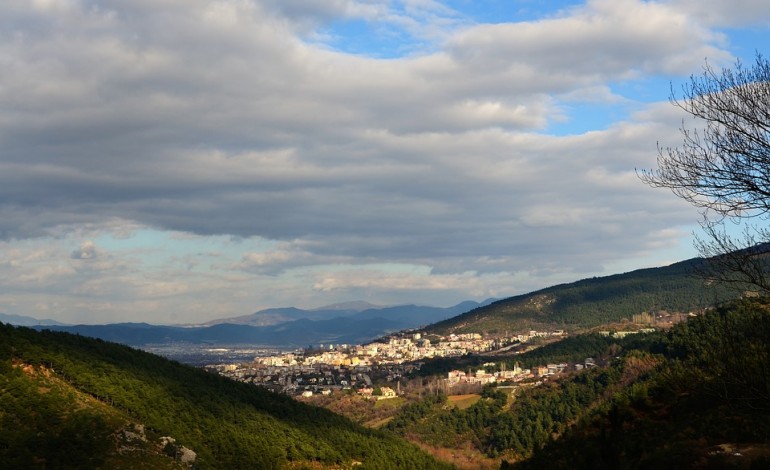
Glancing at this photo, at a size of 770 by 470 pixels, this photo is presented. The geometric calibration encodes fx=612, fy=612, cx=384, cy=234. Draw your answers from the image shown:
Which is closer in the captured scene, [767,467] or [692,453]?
[767,467]

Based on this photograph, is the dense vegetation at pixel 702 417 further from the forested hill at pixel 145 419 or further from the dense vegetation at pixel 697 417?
the forested hill at pixel 145 419

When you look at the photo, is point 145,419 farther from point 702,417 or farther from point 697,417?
point 702,417

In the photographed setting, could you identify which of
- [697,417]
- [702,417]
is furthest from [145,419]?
[702,417]

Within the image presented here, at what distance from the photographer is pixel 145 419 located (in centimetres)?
7888

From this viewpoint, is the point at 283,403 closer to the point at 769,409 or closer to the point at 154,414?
the point at 154,414

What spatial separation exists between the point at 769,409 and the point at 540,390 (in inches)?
6693

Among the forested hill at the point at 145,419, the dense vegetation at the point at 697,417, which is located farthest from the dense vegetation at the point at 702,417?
the forested hill at the point at 145,419

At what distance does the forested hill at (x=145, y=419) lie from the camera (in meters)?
62.9

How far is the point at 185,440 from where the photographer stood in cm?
8031

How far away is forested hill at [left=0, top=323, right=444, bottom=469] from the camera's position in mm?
62875

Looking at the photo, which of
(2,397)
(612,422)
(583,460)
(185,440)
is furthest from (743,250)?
(185,440)

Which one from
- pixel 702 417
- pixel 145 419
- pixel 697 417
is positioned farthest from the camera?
pixel 145 419

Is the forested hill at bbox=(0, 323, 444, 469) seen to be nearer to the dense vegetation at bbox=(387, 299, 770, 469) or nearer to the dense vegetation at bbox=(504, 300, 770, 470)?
the dense vegetation at bbox=(387, 299, 770, 469)

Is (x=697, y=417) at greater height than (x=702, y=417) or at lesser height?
lesser
